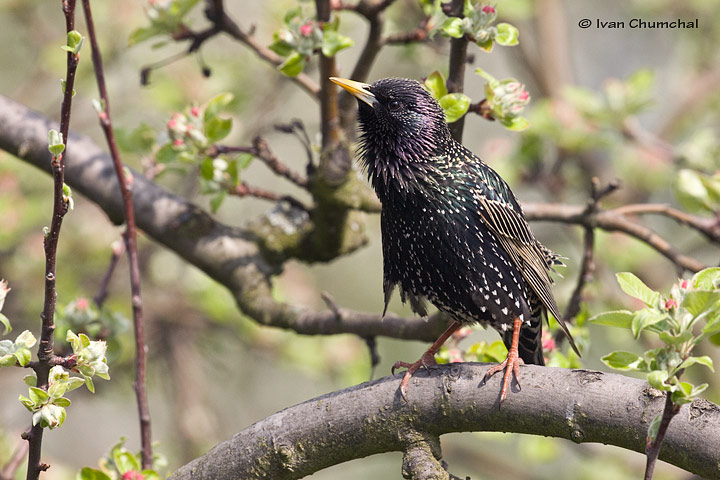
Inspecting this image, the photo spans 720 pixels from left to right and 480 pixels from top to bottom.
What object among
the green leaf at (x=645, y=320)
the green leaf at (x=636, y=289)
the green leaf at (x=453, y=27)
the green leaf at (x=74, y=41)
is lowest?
the green leaf at (x=645, y=320)

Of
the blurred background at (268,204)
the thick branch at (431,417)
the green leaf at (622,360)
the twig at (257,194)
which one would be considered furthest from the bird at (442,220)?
the blurred background at (268,204)

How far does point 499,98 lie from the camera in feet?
9.98

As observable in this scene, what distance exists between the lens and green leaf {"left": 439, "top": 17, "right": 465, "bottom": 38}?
9.14ft

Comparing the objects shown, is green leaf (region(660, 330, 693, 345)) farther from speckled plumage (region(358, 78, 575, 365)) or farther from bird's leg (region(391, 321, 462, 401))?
speckled plumage (region(358, 78, 575, 365))

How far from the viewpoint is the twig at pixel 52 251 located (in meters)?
1.88

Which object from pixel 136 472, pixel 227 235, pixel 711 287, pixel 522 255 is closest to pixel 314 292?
pixel 227 235

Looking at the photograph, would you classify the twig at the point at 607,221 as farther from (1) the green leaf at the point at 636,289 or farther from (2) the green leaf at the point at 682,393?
(2) the green leaf at the point at 682,393

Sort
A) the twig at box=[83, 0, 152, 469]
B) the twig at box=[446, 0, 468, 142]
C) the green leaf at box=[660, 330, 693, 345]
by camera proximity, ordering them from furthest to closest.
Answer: the twig at box=[446, 0, 468, 142], the twig at box=[83, 0, 152, 469], the green leaf at box=[660, 330, 693, 345]

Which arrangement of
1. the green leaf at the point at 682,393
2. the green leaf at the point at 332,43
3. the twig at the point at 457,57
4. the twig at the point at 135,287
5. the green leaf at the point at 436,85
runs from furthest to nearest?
the green leaf at the point at 332,43 → the green leaf at the point at 436,85 → the twig at the point at 457,57 → the twig at the point at 135,287 → the green leaf at the point at 682,393

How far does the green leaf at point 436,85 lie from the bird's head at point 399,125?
3.1 inches

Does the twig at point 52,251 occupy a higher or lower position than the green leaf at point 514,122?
lower

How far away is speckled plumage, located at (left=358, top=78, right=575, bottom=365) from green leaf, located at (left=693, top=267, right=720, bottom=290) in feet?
3.57

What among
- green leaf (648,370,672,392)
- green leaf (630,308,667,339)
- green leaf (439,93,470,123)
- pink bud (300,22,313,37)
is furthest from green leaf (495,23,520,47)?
green leaf (648,370,672,392)

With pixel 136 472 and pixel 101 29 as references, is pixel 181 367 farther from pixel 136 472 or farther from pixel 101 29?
pixel 136 472
